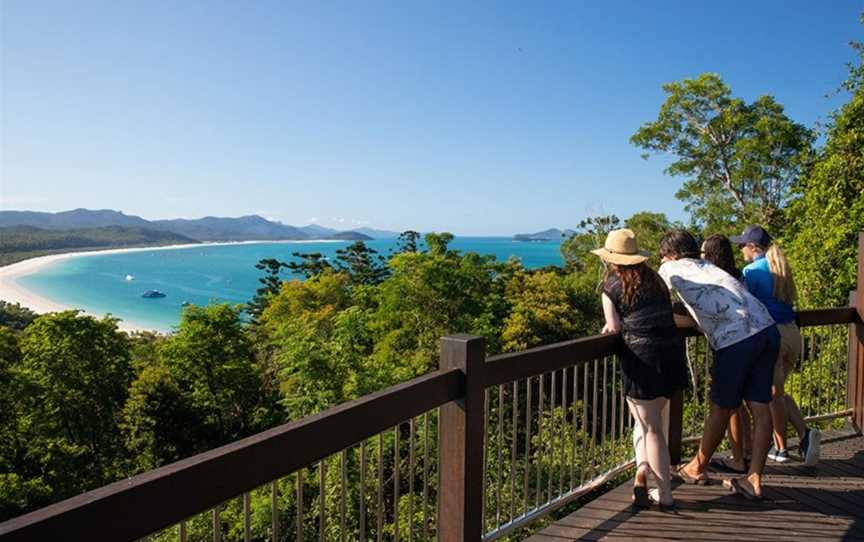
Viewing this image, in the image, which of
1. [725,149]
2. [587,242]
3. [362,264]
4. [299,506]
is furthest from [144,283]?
[299,506]

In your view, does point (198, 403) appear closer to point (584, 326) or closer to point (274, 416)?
point (274, 416)

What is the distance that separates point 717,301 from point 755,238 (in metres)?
0.62

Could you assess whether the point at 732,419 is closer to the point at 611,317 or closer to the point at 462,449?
the point at 611,317

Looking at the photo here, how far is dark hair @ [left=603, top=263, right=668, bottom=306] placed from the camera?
2658 millimetres

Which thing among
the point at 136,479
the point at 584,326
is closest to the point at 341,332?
the point at 584,326

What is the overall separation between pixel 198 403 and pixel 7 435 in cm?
606

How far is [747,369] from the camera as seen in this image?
2832 millimetres

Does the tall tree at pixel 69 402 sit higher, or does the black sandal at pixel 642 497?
the black sandal at pixel 642 497

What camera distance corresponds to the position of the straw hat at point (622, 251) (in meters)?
2.63

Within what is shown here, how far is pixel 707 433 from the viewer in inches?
119

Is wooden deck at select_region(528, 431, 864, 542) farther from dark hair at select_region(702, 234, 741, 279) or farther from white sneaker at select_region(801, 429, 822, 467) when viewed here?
dark hair at select_region(702, 234, 741, 279)

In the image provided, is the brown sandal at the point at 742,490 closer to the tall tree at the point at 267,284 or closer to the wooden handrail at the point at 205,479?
the wooden handrail at the point at 205,479

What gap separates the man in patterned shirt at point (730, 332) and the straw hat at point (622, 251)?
1.00ft

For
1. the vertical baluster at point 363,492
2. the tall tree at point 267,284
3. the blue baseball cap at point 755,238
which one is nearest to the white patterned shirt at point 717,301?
the blue baseball cap at point 755,238
